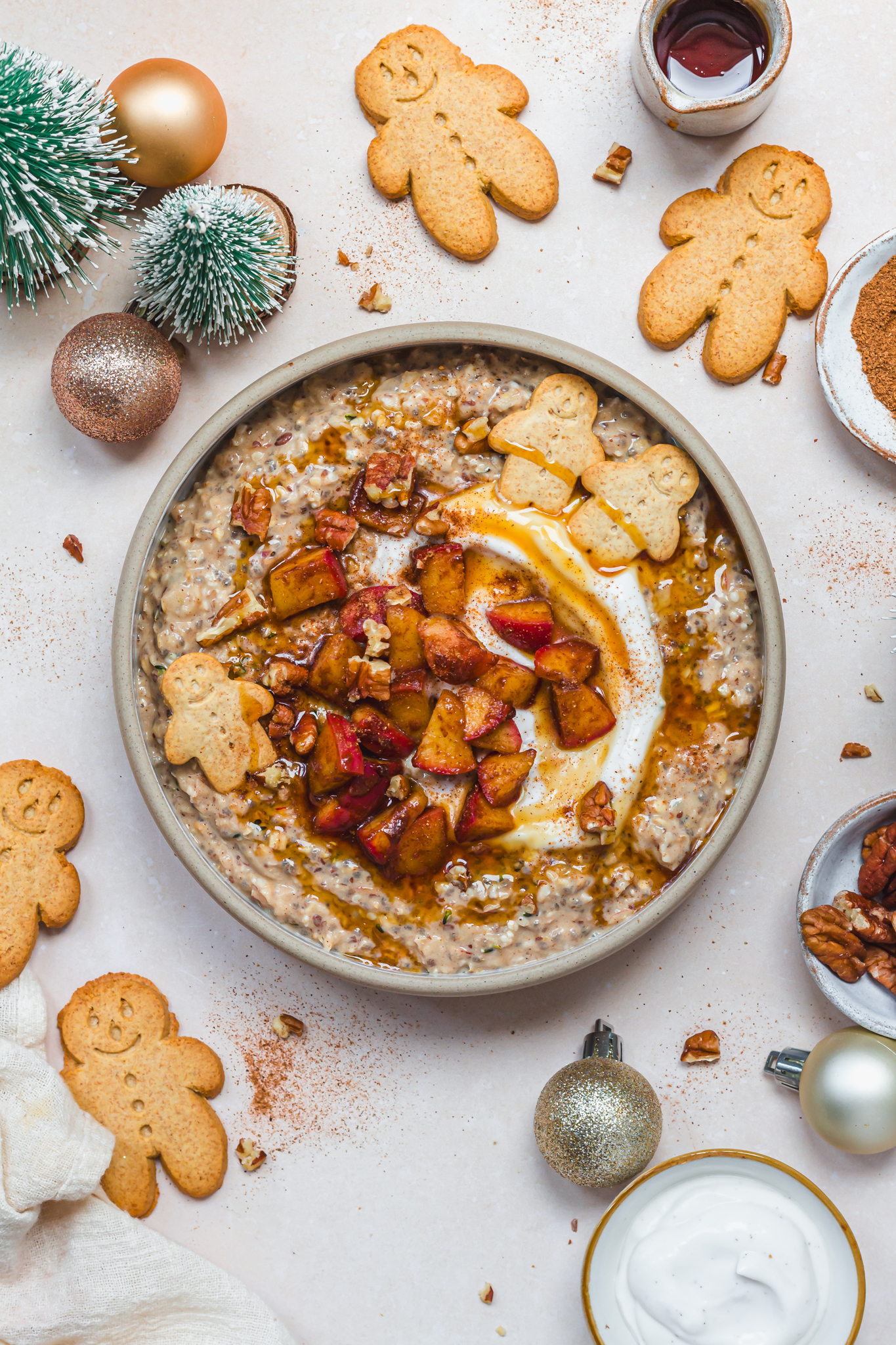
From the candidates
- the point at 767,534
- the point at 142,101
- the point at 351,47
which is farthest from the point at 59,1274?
the point at 351,47

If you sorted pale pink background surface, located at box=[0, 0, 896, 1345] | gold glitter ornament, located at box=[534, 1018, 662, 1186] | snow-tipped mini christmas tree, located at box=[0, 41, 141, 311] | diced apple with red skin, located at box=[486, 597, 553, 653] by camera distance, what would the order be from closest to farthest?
snow-tipped mini christmas tree, located at box=[0, 41, 141, 311]
gold glitter ornament, located at box=[534, 1018, 662, 1186]
diced apple with red skin, located at box=[486, 597, 553, 653]
pale pink background surface, located at box=[0, 0, 896, 1345]

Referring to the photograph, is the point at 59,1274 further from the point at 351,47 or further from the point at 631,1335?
the point at 351,47

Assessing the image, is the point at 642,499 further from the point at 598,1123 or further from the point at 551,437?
the point at 598,1123

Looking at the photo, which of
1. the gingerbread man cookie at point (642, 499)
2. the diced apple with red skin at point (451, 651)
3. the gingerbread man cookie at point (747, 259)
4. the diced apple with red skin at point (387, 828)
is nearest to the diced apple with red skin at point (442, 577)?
the diced apple with red skin at point (451, 651)

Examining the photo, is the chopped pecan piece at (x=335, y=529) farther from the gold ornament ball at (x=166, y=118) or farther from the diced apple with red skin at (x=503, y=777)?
the gold ornament ball at (x=166, y=118)

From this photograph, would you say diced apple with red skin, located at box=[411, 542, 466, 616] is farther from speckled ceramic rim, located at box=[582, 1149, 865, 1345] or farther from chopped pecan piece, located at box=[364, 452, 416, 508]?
speckled ceramic rim, located at box=[582, 1149, 865, 1345]

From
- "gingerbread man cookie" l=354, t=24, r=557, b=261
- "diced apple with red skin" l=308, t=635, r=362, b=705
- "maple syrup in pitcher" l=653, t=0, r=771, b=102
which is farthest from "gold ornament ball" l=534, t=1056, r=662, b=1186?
"maple syrup in pitcher" l=653, t=0, r=771, b=102
